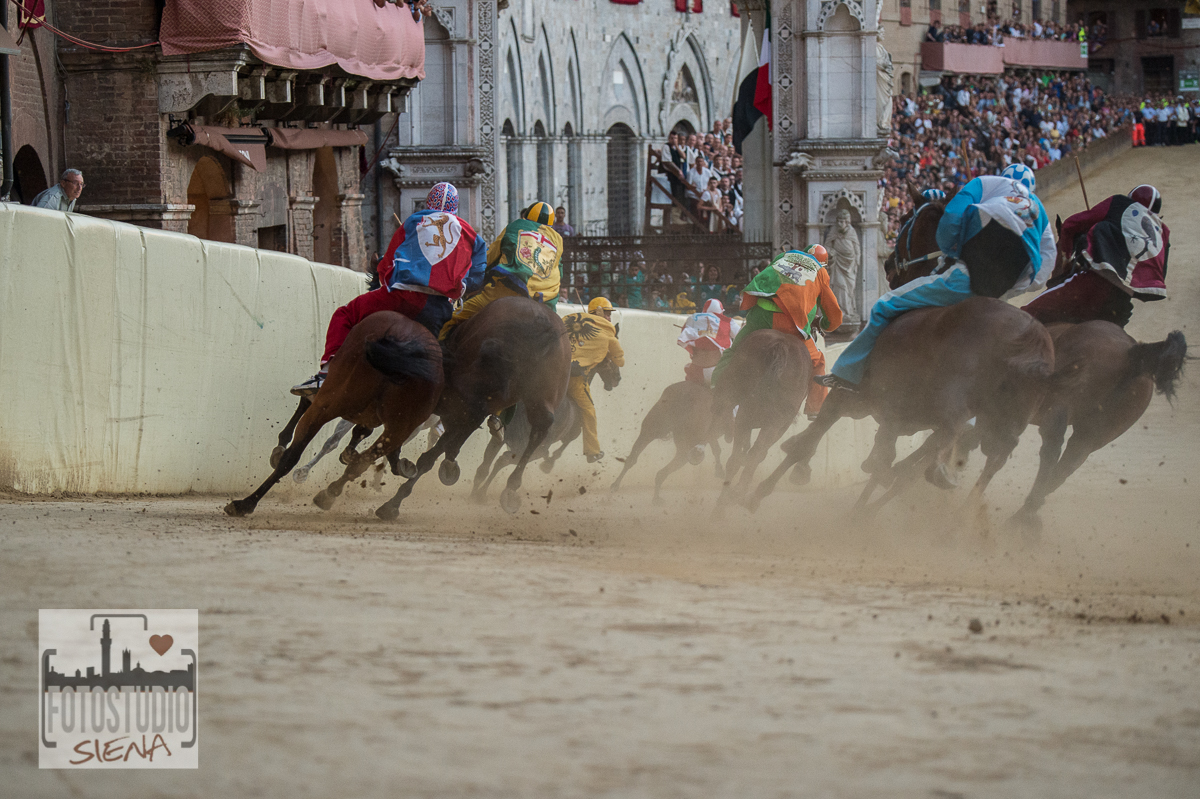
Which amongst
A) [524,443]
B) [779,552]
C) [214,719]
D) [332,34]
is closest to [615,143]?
[332,34]

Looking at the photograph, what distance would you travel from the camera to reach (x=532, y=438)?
10.1 metres

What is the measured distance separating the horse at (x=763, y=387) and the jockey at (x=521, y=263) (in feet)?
5.57

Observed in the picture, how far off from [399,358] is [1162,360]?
4.92 metres

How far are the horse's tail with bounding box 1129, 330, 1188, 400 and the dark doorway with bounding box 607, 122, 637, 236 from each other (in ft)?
138

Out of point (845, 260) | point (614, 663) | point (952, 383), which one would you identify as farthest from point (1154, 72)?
point (614, 663)

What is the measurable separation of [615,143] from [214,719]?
49137 millimetres

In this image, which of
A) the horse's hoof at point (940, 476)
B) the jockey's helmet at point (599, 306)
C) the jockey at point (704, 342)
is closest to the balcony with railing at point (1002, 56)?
Answer: the jockey at point (704, 342)

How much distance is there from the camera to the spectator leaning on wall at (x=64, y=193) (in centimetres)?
1208

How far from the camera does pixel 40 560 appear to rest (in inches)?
247

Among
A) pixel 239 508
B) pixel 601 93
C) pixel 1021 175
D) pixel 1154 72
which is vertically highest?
pixel 1154 72

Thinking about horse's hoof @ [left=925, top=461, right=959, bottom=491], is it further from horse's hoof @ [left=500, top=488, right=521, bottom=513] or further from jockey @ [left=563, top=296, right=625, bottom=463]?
jockey @ [left=563, top=296, right=625, bottom=463]

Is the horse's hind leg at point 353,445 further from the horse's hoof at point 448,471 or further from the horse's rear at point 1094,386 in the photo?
the horse's rear at point 1094,386

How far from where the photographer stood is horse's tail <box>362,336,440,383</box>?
29.3 ft

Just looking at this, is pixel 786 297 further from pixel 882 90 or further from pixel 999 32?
pixel 999 32
